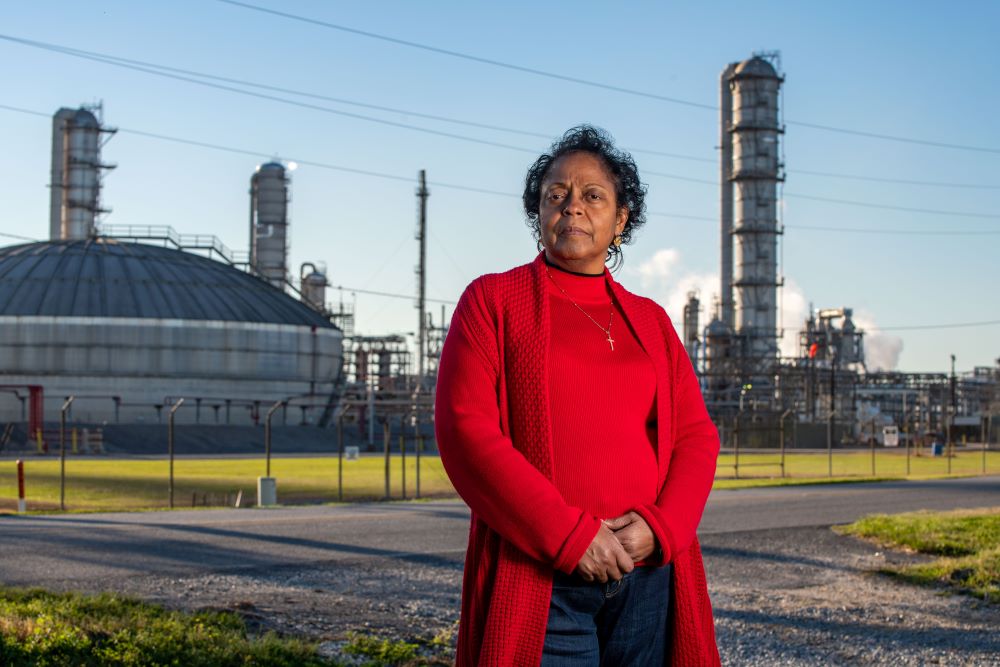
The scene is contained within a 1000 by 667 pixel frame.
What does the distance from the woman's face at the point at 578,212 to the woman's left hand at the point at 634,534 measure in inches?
33.6

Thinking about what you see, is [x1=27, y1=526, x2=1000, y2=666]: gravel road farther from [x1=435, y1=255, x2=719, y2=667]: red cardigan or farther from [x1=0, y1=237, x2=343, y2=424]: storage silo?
[x1=0, y1=237, x2=343, y2=424]: storage silo

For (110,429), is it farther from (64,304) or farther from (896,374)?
(896,374)

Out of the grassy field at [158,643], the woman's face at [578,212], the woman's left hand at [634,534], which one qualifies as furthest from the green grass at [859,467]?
the woman's left hand at [634,534]

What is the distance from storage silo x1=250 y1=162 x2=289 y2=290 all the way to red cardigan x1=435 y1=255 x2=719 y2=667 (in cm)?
7692

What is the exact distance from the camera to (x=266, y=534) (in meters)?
14.3

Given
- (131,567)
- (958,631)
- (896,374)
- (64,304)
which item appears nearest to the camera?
(958,631)

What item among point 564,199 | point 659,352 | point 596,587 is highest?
point 564,199

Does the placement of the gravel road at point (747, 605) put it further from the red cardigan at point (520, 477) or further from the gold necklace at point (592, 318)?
the gold necklace at point (592, 318)

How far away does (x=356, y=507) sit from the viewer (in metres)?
18.9

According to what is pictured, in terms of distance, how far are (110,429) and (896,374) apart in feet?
157

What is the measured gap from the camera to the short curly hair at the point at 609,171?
400 cm

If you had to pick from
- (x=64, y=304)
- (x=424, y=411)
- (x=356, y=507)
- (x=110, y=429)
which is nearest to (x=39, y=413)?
(x=110, y=429)

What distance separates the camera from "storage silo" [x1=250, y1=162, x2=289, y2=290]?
265ft

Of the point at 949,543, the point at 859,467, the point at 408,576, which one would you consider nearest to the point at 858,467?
the point at 859,467
